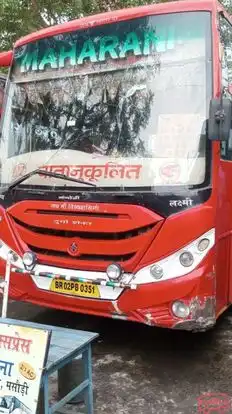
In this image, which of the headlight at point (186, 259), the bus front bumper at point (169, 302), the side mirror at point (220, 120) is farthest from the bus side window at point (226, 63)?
the bus front bumper at point (169, 302)

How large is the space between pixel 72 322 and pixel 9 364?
249 centimetres

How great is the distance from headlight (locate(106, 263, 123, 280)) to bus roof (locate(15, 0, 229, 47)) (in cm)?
210

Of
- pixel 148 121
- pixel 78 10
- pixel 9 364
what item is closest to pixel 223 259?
pixel 148 121

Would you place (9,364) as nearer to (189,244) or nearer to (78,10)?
(189,244)

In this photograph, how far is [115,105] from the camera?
428 centimetres

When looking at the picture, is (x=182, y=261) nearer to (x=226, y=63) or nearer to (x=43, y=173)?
(x=43, y=173)

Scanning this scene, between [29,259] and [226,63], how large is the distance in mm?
2366

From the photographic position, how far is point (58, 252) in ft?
14.1

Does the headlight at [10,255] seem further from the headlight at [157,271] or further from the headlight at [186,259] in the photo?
the headlight at [186,259]

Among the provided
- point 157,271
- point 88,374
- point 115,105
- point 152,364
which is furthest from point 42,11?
point 88,374

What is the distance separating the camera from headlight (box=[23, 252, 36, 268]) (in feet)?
14.2

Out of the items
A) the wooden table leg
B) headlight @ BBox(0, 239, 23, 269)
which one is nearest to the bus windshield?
headlight @ BBox(0, 239, 23, 269)

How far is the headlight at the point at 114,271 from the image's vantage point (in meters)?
3.92

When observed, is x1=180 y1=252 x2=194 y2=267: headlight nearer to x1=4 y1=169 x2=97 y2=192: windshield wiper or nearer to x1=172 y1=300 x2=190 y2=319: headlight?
x1=172 y1=300 x2=190 y2=319: headlight
